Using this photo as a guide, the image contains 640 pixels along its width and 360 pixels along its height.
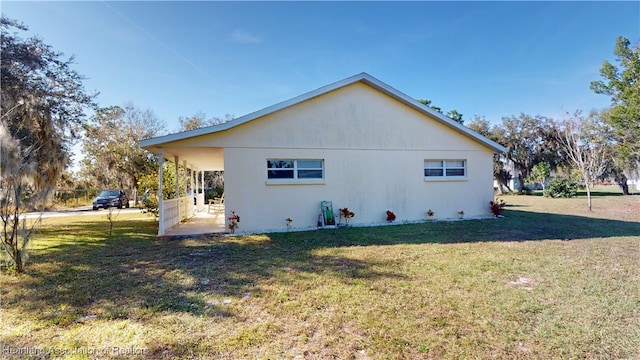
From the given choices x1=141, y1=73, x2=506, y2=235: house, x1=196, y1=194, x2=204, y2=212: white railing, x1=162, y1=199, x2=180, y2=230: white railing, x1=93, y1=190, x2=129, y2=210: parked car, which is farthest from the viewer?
x1=93, y1=190, x2=129, y2=210: parked car

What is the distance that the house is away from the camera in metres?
9.70

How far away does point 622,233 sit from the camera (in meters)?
8.82

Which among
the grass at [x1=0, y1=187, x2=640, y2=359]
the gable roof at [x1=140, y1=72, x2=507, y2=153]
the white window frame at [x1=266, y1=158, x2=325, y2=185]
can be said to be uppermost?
the gable roof at [x1=140, y1=72, x2=507, y2=153]

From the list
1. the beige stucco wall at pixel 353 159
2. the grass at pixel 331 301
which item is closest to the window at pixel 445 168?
the beige stucco wall at pixel 353 159

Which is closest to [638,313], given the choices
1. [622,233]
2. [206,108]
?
[622,233]

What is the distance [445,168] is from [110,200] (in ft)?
74.4

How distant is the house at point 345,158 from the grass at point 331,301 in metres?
2.58

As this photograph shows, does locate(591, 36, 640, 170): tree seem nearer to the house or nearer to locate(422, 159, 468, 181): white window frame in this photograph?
the house

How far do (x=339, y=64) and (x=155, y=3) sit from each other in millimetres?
7655

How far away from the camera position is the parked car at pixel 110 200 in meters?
21.7

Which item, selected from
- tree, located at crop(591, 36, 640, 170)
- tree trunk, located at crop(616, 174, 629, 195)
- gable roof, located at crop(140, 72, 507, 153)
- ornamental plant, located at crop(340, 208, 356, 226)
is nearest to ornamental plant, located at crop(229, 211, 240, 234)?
gable roof, located at crop(140, 72, 507, 153)

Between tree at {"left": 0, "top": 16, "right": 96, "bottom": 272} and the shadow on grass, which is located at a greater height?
tree at {"left": 0, "top": 16, "right": 96, "bottom": 272}

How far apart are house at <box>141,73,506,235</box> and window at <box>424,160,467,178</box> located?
40mm

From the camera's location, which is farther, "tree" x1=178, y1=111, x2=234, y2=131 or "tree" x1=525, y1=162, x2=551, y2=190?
"tree" x1=178, y1=111, x2=234, y2=131
